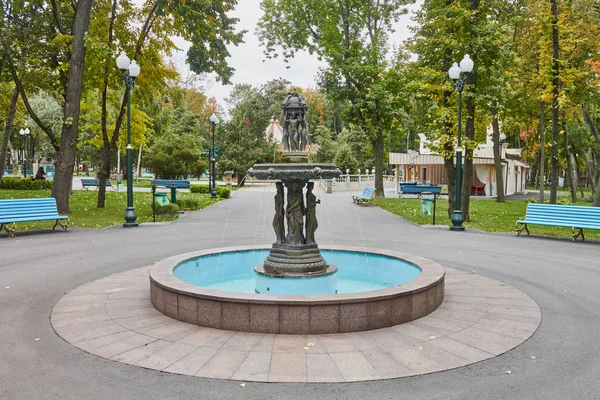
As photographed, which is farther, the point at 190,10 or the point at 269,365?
the point at 190,10

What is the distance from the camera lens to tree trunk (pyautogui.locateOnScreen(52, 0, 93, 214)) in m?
18.7

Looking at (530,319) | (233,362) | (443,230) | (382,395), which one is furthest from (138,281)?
(443,230)

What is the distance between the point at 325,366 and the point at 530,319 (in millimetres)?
3439

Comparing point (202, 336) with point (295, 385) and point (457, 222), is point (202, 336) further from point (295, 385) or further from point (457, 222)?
point (457, 222)

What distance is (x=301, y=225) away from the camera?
8.98 m

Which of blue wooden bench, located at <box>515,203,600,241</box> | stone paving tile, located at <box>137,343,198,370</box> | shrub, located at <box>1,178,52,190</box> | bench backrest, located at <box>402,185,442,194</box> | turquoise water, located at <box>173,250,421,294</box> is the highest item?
shrub, located at <box>1,178,52,190</box>

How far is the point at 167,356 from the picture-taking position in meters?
5.48

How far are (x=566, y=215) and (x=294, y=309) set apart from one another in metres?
11.9

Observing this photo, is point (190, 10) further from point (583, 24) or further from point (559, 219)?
point (583, 24)

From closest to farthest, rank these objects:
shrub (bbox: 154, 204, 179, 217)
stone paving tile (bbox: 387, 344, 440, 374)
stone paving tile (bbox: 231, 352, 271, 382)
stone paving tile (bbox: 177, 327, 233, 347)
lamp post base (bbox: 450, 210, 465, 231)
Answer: stone paving tile (bbox: 231, 352, 271, 382) < stone paving tile (bbox: 387, 344, 440, 374) < stone paving tile (bbox: 177, 327, 233, 347) < lamp post base (bbox: 450, 210, 465, 231) < shrub (bbox: 154, 204, 179, 217)

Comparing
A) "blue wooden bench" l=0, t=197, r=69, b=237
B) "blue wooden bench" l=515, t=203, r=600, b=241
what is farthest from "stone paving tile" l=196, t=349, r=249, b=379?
"blue wooden bench" l=515, t=203, r=600, b=241

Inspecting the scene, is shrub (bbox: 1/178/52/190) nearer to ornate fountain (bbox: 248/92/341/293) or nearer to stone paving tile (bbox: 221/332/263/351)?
ornate fountain (bbox: 248/92/341/293)

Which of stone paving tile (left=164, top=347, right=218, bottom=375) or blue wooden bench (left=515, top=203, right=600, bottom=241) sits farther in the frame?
blue wooden bench (left=515, top=203, right=600, bottom=241)

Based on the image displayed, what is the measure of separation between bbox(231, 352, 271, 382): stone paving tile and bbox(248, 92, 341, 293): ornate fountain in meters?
2.81
